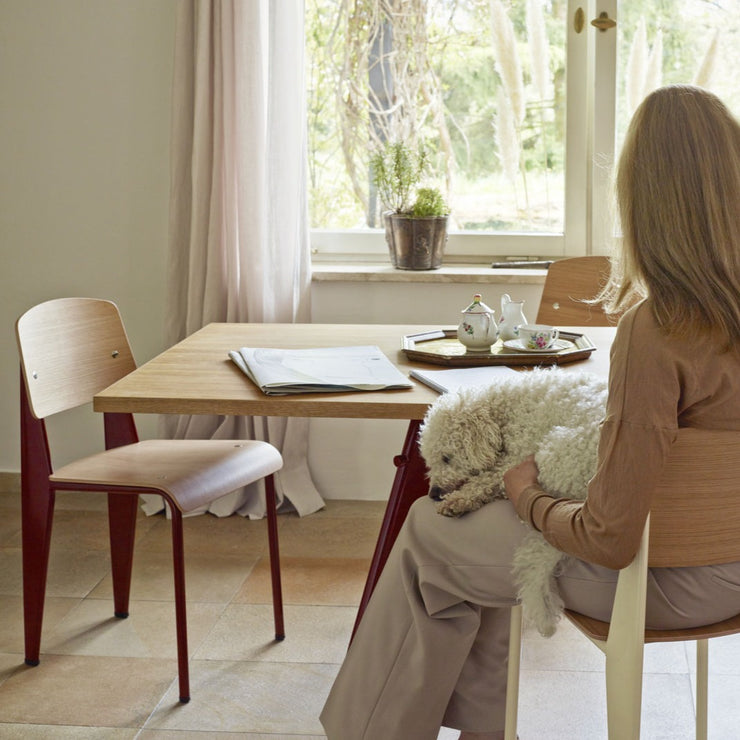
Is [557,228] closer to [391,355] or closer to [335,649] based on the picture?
[391,355]

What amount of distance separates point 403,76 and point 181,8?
721mm

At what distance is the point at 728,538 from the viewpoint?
1277 mm

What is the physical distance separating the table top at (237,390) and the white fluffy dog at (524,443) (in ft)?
0.61

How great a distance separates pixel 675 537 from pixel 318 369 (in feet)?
2.72

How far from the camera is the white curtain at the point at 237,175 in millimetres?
2941

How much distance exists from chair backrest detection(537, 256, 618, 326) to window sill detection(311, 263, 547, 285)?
316 mm

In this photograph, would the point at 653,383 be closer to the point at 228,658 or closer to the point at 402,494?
the point at 402,494

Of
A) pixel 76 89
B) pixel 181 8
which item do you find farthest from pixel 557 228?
pixel 76 89

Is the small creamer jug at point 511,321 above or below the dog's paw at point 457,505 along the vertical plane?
above

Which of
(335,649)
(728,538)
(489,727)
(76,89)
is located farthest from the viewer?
(76,89)

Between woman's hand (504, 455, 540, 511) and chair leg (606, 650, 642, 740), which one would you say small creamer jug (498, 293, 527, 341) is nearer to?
woman's hand (504, 455, 540, 511)

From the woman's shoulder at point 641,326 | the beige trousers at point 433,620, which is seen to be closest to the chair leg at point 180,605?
the beige trousers at point 433,620

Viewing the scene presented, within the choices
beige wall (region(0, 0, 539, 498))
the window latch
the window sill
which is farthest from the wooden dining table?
the window latch

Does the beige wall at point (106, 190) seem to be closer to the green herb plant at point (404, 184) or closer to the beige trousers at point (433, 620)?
the green herb plant at point (404, 184)
